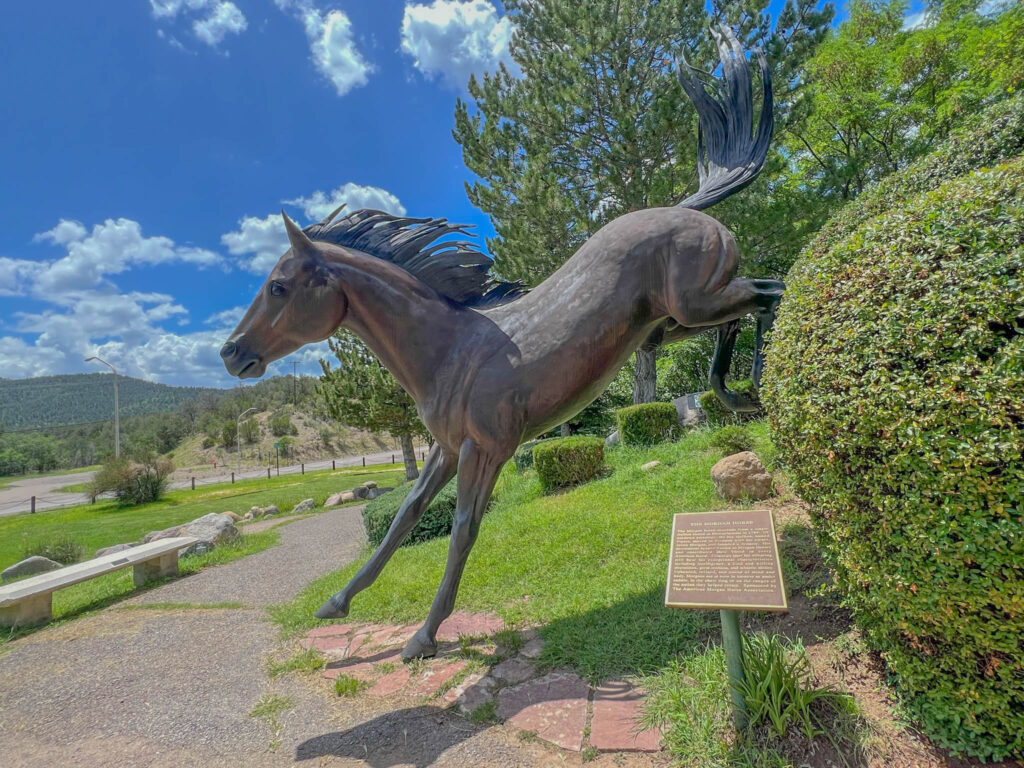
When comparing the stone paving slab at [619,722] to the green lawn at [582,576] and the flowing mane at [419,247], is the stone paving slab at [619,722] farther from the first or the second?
the flowing mane at [419,247]

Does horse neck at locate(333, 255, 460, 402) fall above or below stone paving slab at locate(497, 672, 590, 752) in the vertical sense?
above

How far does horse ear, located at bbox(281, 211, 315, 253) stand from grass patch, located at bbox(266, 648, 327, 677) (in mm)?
2638

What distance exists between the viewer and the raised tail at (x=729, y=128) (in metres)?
2.94

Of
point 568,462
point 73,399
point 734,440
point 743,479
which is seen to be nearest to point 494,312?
point 743,479

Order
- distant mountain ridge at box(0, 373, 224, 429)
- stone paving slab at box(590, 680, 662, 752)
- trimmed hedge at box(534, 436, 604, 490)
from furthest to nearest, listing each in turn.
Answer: distant mountain ridge at box(0, 373, 224, 429) → trimmed hedge at box(534, 436, 604, 490) → stone paving slab at box(590, 680, 662, 752)

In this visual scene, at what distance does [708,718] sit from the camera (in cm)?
195

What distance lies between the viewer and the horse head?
2.94 m

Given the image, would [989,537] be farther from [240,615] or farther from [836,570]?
[240,615]

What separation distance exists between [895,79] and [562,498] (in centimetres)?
1709

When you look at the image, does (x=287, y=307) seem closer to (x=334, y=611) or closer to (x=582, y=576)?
(x=334, y=611)

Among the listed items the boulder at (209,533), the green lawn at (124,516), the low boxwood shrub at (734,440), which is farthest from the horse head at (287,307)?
the green lawn at (124,516)

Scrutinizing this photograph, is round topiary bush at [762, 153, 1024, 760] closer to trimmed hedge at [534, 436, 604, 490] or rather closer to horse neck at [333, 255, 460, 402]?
horse neck at [333, 255, 460, 402]

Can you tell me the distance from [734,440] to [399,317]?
5174mm

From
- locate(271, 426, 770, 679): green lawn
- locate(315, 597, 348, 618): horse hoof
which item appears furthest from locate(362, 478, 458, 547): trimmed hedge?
locate(315, 597, 348, 618): horse hoof
